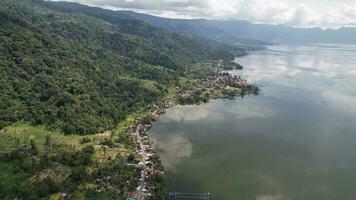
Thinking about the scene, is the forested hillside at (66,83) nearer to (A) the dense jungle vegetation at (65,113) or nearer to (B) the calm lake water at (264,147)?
(A) the dense jungle vegetation at (65,113)

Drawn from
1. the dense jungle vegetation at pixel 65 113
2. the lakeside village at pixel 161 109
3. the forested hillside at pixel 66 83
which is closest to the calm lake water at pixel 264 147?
the lakeside village at pixel 161 109

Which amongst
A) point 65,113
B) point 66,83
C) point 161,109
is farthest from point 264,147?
point 66,83

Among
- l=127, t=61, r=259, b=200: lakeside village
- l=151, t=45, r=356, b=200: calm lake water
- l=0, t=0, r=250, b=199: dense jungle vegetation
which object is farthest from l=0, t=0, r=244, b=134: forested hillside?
l=151, t=45, r=356, b=200: calm lake water

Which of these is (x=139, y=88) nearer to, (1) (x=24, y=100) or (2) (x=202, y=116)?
(2) (x=202, y=116)

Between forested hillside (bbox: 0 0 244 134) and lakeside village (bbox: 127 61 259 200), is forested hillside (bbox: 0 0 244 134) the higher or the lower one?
the higher one

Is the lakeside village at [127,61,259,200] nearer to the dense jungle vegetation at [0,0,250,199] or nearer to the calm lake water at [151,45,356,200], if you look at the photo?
the dense jungle vegetation at [0,0,250,199]

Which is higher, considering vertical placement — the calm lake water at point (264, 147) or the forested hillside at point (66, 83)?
the forested hillside at point (66, 83)
